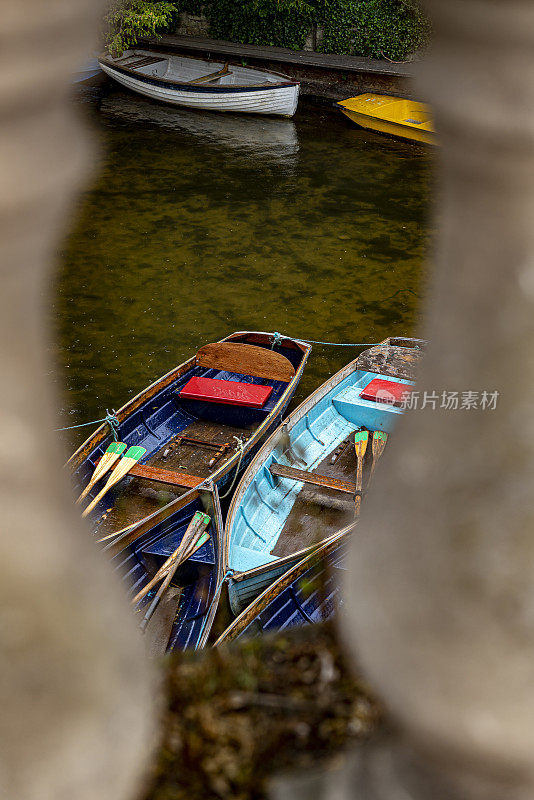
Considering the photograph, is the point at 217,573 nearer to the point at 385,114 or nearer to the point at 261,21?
the point at 385,114

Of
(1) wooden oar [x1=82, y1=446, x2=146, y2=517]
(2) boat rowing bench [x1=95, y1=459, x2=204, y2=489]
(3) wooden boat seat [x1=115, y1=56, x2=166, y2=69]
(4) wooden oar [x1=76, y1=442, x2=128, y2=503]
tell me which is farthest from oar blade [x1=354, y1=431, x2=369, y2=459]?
(3) wooden boat seat [x1=115, y1=56, x2=166, y2=69]

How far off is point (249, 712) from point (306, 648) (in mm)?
124

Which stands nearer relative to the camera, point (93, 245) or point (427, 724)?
point (427, 724)

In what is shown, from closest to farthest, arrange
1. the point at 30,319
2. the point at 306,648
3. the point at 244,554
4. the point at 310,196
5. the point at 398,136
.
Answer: the point at 30,319
the point at 306,648
the point at 244,554
the point at 310,196
the point at 398,136

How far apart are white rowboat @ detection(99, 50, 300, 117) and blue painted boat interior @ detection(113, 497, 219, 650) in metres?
12.7

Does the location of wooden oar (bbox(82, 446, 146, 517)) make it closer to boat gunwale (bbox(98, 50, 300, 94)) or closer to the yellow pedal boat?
the yellow pedal boat

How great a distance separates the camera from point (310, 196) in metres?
11.5

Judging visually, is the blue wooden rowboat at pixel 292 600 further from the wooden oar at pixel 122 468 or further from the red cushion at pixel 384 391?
the red cushion at pixel 384 391

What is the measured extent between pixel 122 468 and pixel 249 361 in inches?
70.6

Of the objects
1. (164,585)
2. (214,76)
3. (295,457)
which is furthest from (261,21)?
(164,585)

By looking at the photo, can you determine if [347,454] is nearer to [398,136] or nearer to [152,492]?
[152,492]

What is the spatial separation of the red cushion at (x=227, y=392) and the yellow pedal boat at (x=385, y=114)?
975cm

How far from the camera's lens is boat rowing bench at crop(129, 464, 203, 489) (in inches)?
183

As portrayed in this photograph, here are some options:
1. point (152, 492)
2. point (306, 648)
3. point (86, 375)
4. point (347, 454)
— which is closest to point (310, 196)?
point (86, 375)
